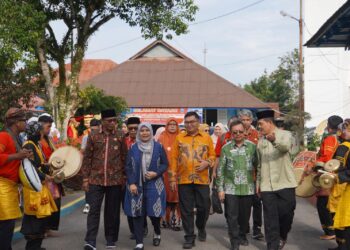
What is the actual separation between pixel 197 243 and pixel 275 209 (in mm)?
1533

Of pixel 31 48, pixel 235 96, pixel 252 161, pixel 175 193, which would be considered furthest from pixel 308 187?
pixel 235 96

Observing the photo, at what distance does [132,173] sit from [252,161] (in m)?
1.63

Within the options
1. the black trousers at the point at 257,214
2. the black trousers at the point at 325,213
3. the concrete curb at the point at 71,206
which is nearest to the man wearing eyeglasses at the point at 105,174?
the black trousers at the point at 257,214

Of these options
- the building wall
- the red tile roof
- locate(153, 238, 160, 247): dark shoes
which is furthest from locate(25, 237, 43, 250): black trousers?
the building wall

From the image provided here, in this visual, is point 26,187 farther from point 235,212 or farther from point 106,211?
point 235,212

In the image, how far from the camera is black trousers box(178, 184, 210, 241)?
315 inches

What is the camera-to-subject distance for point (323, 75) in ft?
123

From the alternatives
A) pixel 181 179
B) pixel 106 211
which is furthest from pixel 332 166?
pixel 106 211

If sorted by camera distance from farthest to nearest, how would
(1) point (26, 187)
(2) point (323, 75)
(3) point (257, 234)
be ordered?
(2) point (323, 75) → (3) point (257, 234) → (1) point (26, 187)

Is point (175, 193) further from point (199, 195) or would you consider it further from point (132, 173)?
point (132, 173)

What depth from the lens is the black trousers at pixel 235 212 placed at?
7.59 metres

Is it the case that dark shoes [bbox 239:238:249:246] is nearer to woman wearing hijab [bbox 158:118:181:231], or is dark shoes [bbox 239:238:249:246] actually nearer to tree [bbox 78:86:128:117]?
woman wearing hijab [bbox 158:118:181:231]

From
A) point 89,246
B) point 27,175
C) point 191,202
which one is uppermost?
point 27,175

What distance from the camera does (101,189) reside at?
7762 millimetres
